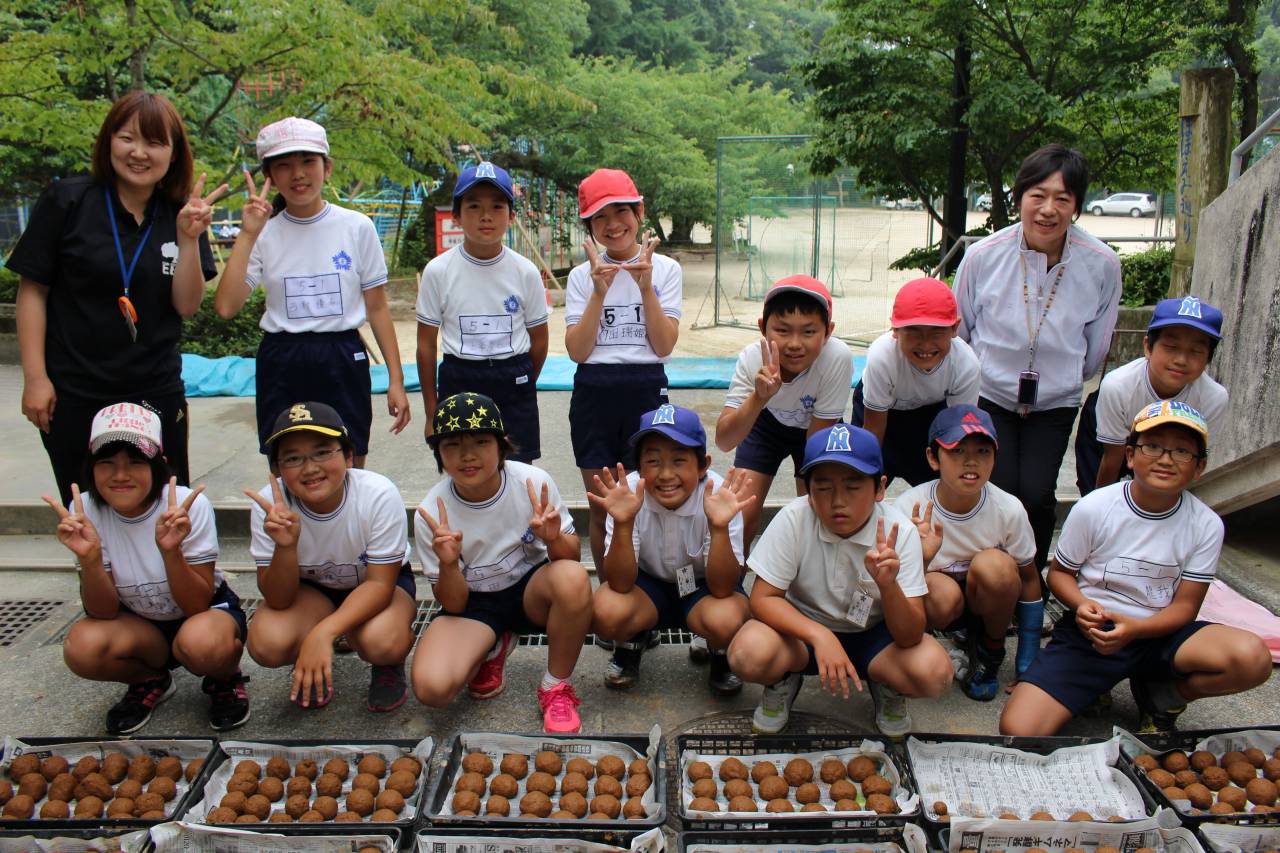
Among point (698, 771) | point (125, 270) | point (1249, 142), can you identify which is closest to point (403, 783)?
point (698, 771)

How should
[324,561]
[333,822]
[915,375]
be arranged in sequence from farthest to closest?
[915,375]
[324,561]
[333,822]

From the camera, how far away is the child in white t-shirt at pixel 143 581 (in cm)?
304

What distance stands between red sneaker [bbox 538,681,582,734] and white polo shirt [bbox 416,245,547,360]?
1.38 m

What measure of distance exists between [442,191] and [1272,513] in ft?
53.7

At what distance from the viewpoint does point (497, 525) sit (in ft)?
11.1

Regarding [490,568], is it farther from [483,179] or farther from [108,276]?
[108,276]

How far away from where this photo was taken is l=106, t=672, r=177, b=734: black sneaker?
322 centimetres

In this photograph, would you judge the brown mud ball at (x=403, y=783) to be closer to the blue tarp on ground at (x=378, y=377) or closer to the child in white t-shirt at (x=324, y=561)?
the child in white t-shirt at (x=324, y=561)

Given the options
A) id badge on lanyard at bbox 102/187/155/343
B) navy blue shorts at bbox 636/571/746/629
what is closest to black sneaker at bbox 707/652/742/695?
navy blue shorts at bbox 636/571/746/629

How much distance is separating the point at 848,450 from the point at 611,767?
122 cm

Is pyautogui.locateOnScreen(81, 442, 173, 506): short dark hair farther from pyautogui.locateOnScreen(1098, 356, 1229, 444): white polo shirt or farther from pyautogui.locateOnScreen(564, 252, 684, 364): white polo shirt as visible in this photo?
pyautogui.locateOnScreen(1098, 356, 1229, 444): white polo shirt

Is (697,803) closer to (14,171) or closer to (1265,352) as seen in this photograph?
(1265,352)

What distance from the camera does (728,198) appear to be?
11836 millimetres

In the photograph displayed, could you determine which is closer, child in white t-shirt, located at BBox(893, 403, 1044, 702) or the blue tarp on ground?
child in white t-shirt, located at BBox(893, 403, 1044, 702)
